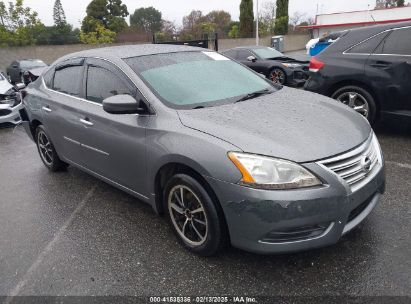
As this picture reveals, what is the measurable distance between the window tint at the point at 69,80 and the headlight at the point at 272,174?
237cm

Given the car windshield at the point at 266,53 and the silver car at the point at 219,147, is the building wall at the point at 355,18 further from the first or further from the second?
the silver car at the point at 219,147

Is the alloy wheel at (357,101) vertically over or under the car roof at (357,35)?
under

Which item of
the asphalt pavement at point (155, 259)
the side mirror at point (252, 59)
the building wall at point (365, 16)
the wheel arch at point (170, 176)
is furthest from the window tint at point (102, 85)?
the building wall at point (365, 16)

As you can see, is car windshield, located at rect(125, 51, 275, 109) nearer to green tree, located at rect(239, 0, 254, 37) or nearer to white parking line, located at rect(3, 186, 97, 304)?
white parking line, located at rect(3, 186, 97, 304)

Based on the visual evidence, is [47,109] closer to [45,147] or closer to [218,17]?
[45,147]

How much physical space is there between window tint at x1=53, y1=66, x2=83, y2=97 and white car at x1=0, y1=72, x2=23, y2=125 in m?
3.89

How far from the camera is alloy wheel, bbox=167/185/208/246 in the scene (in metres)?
2.68

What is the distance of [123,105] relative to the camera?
286 centimetres

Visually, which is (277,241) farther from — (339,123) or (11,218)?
(11,218)

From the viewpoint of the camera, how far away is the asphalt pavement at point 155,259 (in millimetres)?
2457

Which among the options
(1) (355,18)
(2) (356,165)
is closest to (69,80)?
(2) (356,165)

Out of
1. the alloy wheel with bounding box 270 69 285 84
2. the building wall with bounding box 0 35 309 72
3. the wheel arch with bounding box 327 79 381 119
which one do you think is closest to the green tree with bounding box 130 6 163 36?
the building wall with bounding box 0 35 309 72

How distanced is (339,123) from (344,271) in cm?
110

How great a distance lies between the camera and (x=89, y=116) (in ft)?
11.6
